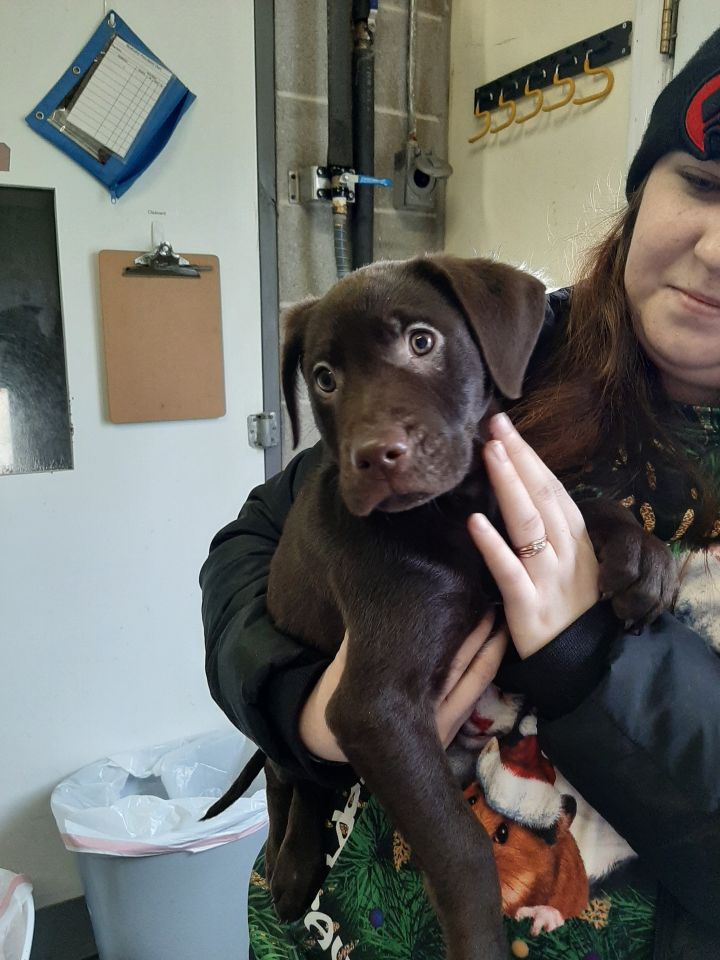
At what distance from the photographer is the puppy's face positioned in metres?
0.86

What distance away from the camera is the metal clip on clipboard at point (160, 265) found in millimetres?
2246

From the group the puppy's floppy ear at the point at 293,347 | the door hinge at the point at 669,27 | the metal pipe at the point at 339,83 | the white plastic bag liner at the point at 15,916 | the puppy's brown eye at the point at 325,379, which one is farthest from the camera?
the metal pipe at the point at 339,83

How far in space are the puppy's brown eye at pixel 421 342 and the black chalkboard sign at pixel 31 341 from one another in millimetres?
1621

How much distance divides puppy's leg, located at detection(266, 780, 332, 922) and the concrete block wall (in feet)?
4.38

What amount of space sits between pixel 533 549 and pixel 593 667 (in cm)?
16

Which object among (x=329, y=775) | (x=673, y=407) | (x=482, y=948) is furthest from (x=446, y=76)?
(x=482, y=948)

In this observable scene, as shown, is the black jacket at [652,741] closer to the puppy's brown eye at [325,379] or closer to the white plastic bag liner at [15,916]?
the puppy's brown eye at [325,379]

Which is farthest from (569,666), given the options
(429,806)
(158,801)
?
(158,801)

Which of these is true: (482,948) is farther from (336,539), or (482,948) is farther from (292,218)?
(292,218)

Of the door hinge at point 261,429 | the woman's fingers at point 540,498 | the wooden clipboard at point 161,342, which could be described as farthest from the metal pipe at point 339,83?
the woman's fingers at point 540,498

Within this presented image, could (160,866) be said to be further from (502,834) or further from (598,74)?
(598,74)

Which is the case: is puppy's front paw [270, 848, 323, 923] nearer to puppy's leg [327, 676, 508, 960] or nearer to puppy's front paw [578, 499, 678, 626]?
puppy's leg [327, 676, 508, 960]

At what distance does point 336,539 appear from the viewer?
3.31 feet

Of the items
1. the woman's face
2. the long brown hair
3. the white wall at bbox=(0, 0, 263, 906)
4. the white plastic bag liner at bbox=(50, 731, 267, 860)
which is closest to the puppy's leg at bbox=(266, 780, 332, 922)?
the long brown hair
